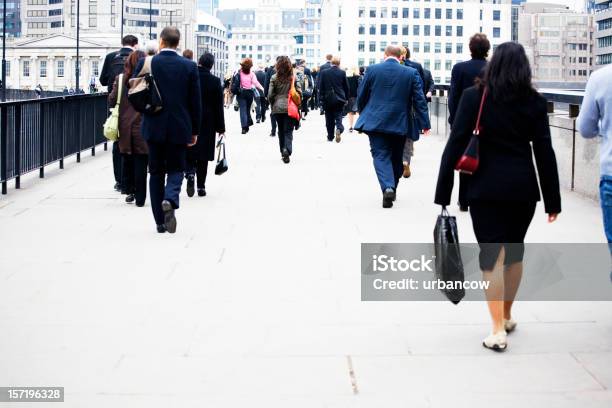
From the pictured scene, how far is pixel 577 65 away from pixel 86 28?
8070 cm

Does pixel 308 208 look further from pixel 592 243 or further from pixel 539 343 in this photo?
pixel 539 343

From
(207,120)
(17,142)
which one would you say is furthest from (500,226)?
(17,142)

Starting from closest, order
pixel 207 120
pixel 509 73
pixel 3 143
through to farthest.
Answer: pixel 509 73 < pixel 207 120 < pixel 3 143

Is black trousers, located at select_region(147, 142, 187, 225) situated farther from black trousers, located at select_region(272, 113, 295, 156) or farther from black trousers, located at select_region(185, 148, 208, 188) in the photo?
black trousers, located at select_region(272, 113, 295, 156)

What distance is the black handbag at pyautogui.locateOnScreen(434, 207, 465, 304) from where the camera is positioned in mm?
6012

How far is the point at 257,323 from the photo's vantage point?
6578 mm

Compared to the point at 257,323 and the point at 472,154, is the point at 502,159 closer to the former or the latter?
the point at 472,154

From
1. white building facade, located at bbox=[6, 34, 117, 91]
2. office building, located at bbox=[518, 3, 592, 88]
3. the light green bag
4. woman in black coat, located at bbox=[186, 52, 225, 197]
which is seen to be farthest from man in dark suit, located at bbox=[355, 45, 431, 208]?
office building, located at bbox=[518, 3, 592, 88]

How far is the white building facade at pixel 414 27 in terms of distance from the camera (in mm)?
170000

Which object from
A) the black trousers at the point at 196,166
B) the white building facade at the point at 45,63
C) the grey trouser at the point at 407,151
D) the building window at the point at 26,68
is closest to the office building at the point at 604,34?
the white building facade at the point at 45,63

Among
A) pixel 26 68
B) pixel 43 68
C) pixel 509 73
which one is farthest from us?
pixel 26 68

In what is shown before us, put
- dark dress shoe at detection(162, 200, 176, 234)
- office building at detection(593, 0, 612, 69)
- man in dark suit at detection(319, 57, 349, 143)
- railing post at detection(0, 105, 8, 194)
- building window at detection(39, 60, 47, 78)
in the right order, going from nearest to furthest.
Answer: dark dress shoe at detection(162, 200, 176, 234)
railing post at detection(0, 105, 8, 194)
man in dark suit at detection(319, 57, 349, 143)
office building at detection(593, 0, 612, 69)
building window at detection(39, 60, 47, 78)

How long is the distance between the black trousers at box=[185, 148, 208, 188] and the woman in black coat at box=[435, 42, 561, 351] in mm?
7224

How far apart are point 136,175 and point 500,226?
6890 millimetres
